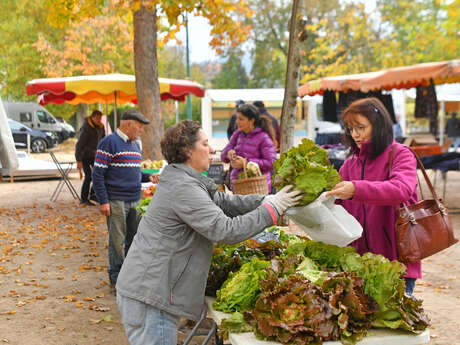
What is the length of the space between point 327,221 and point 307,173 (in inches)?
10.1

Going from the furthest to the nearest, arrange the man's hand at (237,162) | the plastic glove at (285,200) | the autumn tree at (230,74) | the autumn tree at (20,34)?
the autumn tree at (230,74), the autumn tree at (20,34), the man's hand at (237,162), the plastic glove at (285,200)

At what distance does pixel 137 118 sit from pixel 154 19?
18.4 ft

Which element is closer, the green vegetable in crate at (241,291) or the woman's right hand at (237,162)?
the green vegetable in crate at (241,291)

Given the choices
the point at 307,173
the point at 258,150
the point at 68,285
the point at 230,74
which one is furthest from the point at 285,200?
the point at 230,74

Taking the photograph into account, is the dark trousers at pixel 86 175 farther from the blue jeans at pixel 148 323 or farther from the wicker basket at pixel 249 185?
the blue jeans at pixel 148 323

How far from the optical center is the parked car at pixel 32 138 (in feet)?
80.8

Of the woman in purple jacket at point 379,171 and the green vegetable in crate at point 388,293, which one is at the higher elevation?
the woman in purple jacket at point 379,171

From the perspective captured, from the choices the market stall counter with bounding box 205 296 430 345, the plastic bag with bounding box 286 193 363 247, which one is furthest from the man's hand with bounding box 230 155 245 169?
the market stall counter with bounding box 205 296 430 345

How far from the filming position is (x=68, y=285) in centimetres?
613

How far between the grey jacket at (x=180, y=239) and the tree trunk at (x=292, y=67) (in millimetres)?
3804

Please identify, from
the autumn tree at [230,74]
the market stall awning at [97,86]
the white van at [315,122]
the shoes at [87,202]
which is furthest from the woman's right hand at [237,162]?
the autumn tree at [230,74]

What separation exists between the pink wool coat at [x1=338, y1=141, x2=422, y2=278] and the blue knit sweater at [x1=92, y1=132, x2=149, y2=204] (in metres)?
3.02

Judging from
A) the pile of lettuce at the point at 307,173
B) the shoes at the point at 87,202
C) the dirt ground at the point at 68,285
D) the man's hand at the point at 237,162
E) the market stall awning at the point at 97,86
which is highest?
the market stall awning at the point at 97,86

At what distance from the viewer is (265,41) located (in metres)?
43.4
